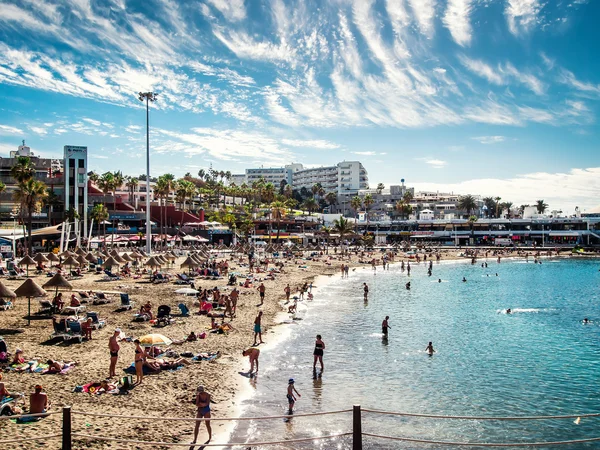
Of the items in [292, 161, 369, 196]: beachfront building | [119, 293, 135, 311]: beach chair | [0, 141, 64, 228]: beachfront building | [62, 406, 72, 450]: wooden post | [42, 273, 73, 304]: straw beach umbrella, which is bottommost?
[119, 293, 135, 311]: beach chair

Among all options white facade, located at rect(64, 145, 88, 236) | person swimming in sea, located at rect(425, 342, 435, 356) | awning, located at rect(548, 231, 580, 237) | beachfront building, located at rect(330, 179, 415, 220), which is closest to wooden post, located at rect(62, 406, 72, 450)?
person swimming in sea, located at rect(425, 342, 435, 356)

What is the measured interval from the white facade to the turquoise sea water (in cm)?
4985

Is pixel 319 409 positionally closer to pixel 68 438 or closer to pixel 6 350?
pixel 68 438

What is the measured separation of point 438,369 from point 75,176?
67172mm

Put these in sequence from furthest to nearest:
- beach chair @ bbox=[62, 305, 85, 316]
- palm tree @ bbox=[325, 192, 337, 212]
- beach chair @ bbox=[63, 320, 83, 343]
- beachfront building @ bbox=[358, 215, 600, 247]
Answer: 1. palm tree @ bbox=[325, 192, 337, 212]
2. beachfront building @ bbox=[358, 215, 600, 247]
3. beach chair @ bbox=[62, 305, 85, 316]
4. beach chair @ bbox=[63, 320, 83, 343]

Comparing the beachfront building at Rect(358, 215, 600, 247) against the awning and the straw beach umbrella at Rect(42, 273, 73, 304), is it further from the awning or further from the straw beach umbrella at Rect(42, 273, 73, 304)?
the straw beach umbrella at Rect(42, 273, 73, 304)

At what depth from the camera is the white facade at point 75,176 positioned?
7119 cm

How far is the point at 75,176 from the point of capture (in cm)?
7169

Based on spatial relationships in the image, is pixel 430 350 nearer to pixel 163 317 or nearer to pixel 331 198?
pixel 163 317

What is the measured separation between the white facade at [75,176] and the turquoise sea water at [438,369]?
49.8 m

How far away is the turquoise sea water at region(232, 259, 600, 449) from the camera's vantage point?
44.1 ft

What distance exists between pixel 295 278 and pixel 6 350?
35.2 m

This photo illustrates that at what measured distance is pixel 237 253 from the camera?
71750mm

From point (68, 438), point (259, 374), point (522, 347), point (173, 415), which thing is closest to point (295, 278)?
point (522, 347)
